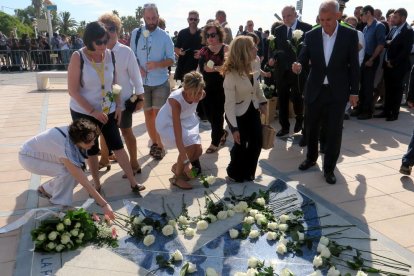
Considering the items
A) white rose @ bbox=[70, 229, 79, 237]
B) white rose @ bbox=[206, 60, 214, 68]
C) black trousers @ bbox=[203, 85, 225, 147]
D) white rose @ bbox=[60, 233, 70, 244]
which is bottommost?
white rose @ bbox=[60, 233, 70, 244]

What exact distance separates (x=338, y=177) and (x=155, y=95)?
8.31ft

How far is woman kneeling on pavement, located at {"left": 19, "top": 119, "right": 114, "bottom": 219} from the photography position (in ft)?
10.6

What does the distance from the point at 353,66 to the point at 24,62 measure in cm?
1789

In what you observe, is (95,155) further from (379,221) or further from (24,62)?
(24,62)

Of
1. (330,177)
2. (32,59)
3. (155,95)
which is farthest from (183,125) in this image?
(32,59)

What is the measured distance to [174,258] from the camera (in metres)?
2.79

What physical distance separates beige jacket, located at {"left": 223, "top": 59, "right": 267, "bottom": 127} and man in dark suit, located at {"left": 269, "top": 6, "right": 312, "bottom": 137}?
6.83 feet

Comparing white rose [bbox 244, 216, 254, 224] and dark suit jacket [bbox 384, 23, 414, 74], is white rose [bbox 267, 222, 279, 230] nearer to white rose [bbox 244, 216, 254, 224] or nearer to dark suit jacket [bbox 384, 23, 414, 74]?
white rose [bbox 244, 216, 254, 224]

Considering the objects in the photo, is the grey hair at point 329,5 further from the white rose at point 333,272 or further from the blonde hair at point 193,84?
the white rose at point 333,272

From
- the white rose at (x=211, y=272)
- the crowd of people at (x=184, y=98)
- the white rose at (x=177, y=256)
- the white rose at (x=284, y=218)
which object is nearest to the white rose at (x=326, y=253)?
the white rose at (x=284, y=218)

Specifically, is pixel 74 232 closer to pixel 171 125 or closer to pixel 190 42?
pixel 171 125

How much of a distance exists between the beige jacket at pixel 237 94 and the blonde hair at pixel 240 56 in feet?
0.24

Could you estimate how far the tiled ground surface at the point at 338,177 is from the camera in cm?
328

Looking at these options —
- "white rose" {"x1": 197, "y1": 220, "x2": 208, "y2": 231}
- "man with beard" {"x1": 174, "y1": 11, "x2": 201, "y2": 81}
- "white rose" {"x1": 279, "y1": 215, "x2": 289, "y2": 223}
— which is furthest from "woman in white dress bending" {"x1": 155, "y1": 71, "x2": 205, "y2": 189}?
"man with beard" {"x1": 174, "y1": 11, "x2": 201, "y2": 81}
